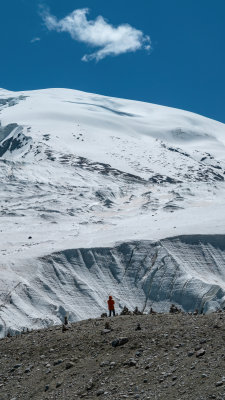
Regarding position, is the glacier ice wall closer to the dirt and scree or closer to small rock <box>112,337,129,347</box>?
the dirt and scree

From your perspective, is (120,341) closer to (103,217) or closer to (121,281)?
(121,281)

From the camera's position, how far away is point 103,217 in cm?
6600

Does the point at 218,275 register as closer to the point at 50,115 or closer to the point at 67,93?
the point at 50,115

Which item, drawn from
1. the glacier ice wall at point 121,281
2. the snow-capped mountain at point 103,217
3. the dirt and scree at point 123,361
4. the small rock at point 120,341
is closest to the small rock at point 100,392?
the dirt and scree at point 123,361

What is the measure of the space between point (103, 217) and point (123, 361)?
167 ft

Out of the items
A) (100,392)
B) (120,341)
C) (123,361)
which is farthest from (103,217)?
(100,392)

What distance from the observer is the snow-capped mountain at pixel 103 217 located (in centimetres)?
4781

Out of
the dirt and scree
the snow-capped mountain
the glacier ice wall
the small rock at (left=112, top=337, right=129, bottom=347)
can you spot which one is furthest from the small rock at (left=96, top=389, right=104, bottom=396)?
the glacier ice wall

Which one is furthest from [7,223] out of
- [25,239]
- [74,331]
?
[74,331]

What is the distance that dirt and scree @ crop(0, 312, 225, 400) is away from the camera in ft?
44.6

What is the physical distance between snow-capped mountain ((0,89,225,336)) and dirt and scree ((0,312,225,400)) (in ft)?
77.7

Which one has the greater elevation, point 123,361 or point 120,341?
point 120,341

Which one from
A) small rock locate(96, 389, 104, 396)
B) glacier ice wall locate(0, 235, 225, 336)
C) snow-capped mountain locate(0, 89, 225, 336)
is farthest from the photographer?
snow-capped mountain locate(0, 89, 225, 336)

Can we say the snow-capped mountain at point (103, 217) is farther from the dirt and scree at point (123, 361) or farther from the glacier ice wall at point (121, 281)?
the dirt and scree at point (123, 361)
